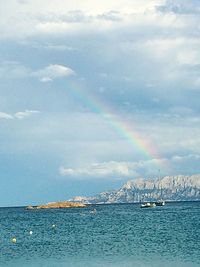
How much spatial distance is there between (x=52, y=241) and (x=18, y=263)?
27.9 m

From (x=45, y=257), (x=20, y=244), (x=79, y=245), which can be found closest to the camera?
(x=45, y=257)

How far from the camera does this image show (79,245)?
79.3 m

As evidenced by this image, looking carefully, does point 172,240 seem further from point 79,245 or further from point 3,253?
point 3,253

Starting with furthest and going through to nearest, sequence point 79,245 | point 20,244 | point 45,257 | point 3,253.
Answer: point 20,244 → point 79,245 → point 3,253 → point 45,257

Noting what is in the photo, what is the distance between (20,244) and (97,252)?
2144 cm

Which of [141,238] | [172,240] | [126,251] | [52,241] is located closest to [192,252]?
[126,251]

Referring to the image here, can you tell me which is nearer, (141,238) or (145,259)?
(145,259)

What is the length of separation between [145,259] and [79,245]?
20659 mm

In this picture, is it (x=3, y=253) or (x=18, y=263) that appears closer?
(x=18, y=263)

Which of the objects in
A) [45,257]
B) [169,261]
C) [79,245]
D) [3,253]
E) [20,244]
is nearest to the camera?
[169,261]

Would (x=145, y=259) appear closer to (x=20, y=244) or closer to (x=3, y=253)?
(x=3, y=253)

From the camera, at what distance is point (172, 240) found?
8306 cm

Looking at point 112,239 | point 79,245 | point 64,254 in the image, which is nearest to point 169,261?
point 64,254

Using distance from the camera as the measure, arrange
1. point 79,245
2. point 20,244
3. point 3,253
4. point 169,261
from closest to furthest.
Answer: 1. point 169,261
2. point 3,253
3. point 79,245
4. point 20,244
